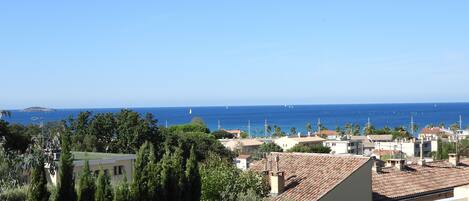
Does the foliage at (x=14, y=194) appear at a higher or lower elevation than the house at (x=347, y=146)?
higher

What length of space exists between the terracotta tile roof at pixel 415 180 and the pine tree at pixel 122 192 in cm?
1323

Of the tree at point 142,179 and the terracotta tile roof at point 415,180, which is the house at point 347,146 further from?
the tree at point 142,179

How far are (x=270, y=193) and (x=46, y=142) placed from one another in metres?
10.2

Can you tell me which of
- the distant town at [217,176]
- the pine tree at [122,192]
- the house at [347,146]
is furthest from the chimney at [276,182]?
the house at [347,146]

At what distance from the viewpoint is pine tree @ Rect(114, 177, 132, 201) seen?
1689cm

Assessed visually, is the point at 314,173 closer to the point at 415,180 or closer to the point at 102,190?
the point at 415,180

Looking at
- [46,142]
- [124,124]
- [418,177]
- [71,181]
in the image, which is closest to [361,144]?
[124,124]

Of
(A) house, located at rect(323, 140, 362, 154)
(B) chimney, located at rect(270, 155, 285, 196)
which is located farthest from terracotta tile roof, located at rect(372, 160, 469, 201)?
(A) house, located at rect(323, 140, 362, 154)

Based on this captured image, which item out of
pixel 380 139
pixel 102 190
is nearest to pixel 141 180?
pixel 102 190

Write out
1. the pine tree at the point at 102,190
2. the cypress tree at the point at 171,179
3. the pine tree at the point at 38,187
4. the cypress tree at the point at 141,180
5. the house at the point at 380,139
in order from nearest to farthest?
the pine tree at the point at 38,187 → the pine tree at the point at 102,190 → the cypress tree at the point at 141,180 → the cypress tree at the point at 171,179 → the house at the point at 380,139

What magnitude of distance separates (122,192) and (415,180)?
17.5 m

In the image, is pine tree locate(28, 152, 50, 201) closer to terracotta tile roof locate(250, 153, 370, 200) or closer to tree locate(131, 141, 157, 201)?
tree locate(131, 141, 157, 201)

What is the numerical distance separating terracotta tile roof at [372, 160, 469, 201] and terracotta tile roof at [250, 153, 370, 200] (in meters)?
2.19

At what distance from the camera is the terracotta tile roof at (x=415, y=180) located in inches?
1093
